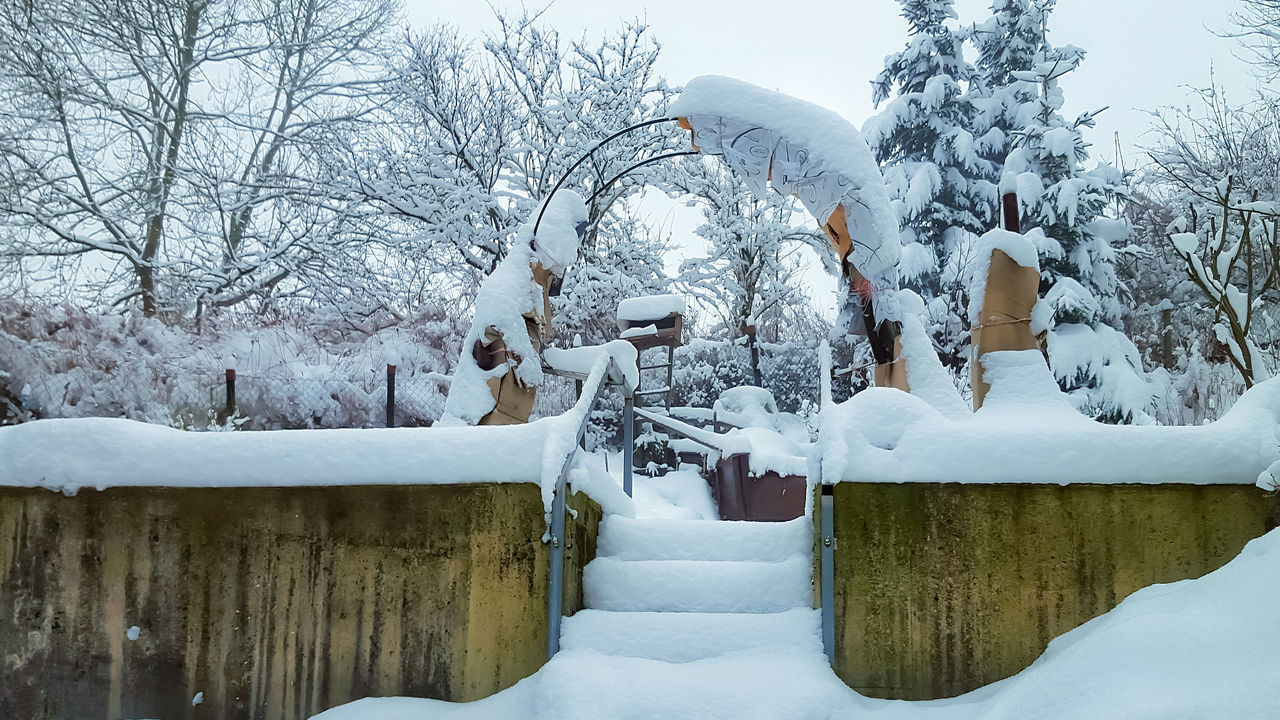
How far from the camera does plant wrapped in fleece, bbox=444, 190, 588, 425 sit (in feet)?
18.2

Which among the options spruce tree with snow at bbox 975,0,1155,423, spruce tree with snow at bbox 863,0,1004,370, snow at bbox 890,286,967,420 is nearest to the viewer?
snow at bbox 890,286,967,420

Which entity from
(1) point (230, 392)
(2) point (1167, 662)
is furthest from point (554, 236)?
(1) point (230, 392)

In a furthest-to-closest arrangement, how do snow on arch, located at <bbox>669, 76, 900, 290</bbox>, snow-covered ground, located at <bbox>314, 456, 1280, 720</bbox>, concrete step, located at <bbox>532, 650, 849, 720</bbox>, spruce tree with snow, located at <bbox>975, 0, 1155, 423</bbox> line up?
spruce tree with snow, located at <bbox>975, 0, 1155, 423</bbox> → snow on arch, located at <bbox>669, 76, 900, 290</bbox> → concrete step, located at <bbox>532, 650, 849, 720</bbox> → snow-covered ground, located at <bbox>314, 456, 1280, 720</bbox>

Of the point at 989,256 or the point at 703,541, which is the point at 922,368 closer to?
the point at 989,256

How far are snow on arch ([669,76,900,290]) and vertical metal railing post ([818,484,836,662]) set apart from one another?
107 inches

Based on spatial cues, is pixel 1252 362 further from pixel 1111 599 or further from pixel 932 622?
pixel 932 622

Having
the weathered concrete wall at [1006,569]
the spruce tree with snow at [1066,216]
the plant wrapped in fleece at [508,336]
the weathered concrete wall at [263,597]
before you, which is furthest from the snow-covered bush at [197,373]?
Answer: the spruce tree with snow at [1066,216]

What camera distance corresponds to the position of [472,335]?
5680 millimetres

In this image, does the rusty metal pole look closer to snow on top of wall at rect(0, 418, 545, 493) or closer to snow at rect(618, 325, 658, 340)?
snow at rect(618, 325, 658, 340)

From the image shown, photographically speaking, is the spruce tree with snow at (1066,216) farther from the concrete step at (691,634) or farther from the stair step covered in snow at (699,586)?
the concrete step at (691,634)

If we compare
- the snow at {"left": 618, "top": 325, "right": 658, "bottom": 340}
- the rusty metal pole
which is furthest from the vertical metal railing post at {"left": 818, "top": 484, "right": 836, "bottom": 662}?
the snow at {"left": 618, "top": 325, "right": 658, "bottom": 340}

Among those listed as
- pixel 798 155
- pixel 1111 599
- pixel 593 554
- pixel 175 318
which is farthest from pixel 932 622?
pixel 175 318

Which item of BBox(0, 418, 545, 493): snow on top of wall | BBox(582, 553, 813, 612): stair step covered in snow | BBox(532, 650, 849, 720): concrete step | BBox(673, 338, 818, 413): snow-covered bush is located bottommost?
BBox(532, 650, 849, 720): concrete step

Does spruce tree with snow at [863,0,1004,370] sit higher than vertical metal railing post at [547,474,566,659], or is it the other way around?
spruce tree with snow at [863,0,1004,370]
